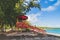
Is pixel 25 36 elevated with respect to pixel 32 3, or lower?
lower

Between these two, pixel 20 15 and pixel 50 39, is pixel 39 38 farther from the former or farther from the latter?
pixel 20 15

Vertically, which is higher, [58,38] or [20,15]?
[20,15]

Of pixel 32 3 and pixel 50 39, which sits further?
pixel 32 3

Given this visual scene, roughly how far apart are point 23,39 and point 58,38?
7.42 feet

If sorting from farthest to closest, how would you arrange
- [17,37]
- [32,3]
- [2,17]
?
[32,3]
[17,37]
[2,17]

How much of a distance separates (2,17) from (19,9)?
1.51 m

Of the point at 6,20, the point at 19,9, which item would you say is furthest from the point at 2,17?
the point at 19,9

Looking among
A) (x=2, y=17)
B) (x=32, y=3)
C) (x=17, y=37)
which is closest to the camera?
(x=2, y=17)

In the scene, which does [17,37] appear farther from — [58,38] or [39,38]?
[58,38]

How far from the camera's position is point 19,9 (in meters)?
12.3

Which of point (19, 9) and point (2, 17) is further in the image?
point (19, 9)

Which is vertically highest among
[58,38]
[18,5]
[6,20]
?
[18,5]

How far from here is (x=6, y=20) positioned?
11.7 meters

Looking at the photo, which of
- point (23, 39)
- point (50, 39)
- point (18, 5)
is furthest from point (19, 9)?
point (50, 39)
